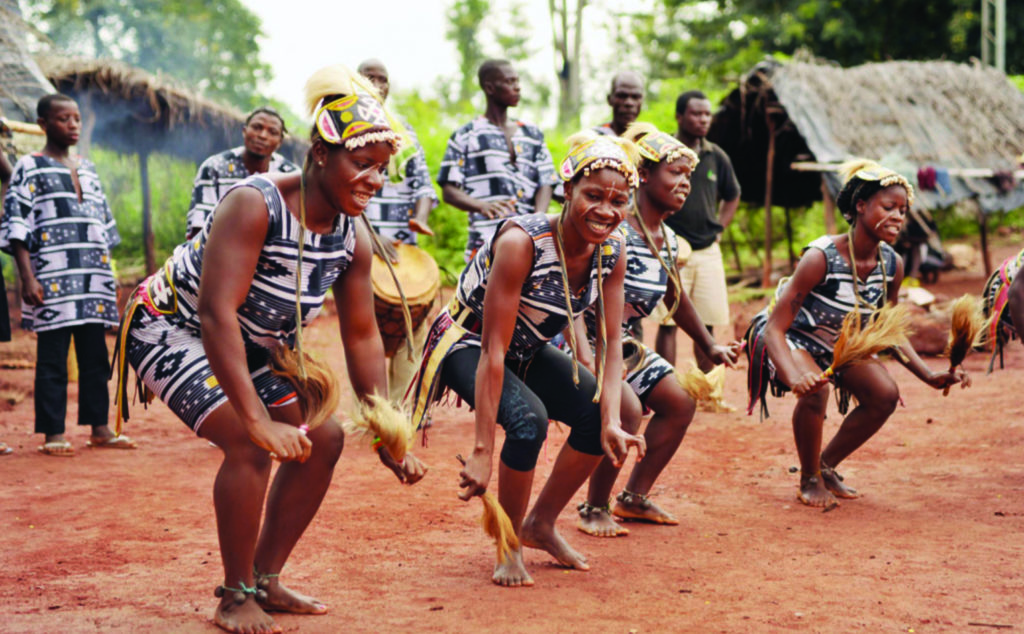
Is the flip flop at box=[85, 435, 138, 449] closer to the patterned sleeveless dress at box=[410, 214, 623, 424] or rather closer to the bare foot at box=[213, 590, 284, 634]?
the patterned sleeveless dress at box=[410, 214, 623, 424]

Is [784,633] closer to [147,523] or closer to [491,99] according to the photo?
[147,523]

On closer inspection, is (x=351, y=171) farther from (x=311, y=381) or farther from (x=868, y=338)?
(x=868, y=338)

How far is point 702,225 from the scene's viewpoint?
7543 mm

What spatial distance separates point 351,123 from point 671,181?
2.15 metres

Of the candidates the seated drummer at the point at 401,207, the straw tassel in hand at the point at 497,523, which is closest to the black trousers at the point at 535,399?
the straw tassel in hand at the point at 497,523

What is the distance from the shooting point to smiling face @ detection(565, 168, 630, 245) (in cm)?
372

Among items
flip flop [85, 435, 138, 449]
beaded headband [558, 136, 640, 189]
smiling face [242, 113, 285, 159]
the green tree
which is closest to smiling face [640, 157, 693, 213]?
beaded headband [558, 136, 640, 189]

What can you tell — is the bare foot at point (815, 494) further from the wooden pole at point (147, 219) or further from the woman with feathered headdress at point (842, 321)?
the wooden pole at point (147, 219)

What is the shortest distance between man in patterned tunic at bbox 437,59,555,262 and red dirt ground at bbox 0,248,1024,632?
1.56 meters

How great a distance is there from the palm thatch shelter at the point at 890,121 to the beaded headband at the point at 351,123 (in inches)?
407

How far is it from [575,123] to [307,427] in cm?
2327

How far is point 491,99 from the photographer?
692cm

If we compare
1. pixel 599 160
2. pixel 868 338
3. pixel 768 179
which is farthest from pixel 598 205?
pixel 768 179

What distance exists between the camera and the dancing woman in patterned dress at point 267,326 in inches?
120
